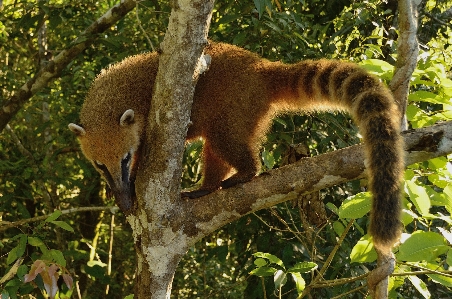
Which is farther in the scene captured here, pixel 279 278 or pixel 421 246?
pixel 279 278

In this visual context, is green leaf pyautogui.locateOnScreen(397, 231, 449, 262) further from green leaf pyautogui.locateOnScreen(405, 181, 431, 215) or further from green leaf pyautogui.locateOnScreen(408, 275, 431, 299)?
green leaf pyautogui.locateOnScreen(408, 275, 431, 299)

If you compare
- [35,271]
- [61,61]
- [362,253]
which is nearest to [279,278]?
[362,253]

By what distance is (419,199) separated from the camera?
8.05ft

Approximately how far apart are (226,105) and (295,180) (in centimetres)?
95

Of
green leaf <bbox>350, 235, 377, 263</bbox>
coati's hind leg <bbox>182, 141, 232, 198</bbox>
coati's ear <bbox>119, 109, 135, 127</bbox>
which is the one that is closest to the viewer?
green leaf <bbox>350, 235, 377, 263</bbox>

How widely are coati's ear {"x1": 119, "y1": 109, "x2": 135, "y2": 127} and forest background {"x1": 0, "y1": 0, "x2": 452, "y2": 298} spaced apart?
0.48m

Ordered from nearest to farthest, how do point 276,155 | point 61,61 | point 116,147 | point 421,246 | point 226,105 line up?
point 421,246 → point 226,105 → point 116,147 → point 276,155 → point 61,61

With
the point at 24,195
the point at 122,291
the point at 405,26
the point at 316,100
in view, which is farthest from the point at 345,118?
the point at 122,291

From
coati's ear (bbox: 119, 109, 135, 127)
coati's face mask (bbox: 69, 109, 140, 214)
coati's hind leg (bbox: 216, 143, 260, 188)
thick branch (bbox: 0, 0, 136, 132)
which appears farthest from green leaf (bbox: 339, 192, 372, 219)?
thick branch (bbox: 0, 0, 136, 132)

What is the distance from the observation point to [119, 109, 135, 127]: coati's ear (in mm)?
3732

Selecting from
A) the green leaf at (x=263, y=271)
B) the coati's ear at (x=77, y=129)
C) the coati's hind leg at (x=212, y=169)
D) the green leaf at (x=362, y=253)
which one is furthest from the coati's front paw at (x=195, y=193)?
the green leaf at (x=362, y=253)

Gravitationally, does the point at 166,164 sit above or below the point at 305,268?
above

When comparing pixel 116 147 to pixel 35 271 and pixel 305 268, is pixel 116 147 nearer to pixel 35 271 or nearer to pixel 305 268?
pixel 35 271

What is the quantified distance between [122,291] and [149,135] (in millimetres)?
5241
